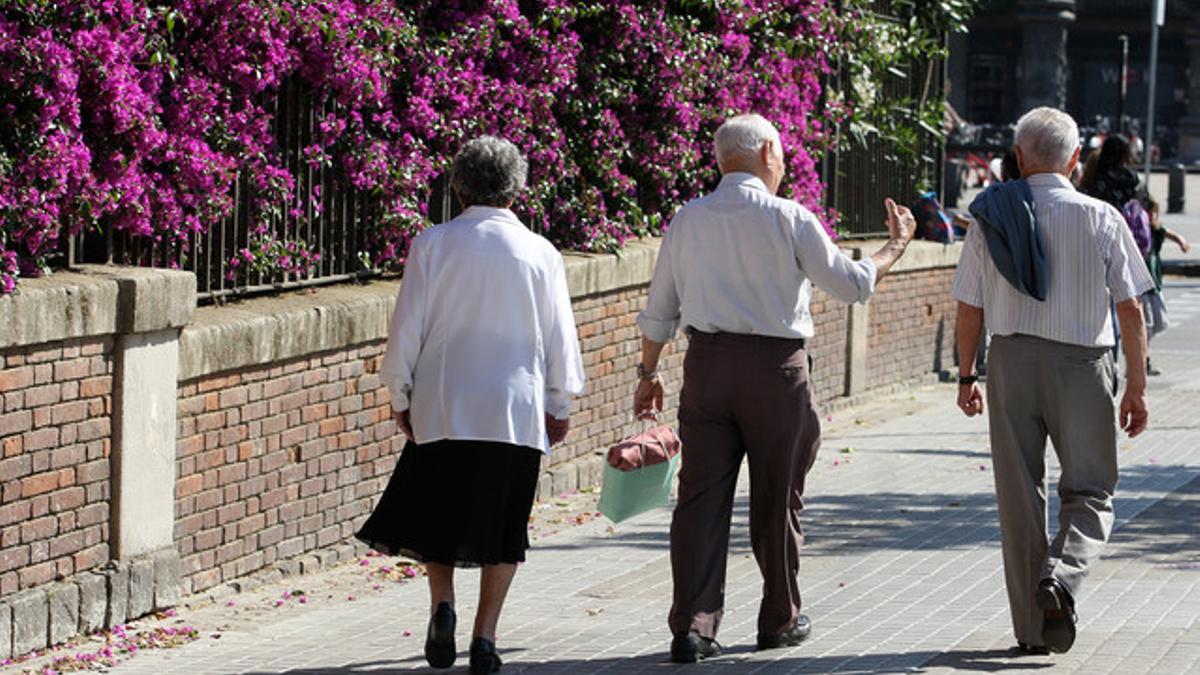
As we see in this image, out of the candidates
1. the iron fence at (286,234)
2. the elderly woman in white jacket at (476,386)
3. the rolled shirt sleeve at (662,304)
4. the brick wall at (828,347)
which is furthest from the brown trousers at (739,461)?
the brick wall at (828,347)

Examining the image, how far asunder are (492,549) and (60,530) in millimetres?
1538

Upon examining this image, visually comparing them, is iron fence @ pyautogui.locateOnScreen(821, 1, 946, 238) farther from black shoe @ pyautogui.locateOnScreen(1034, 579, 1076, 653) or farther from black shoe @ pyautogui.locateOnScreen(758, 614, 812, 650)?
black shoe @ pyautogui.locateOnScreen(1034, 579, 1076, 653)

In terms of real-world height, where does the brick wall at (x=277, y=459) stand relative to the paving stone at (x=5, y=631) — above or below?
above

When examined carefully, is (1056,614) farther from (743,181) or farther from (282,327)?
(282,327)

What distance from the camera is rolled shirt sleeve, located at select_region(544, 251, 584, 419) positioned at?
23.9 feet

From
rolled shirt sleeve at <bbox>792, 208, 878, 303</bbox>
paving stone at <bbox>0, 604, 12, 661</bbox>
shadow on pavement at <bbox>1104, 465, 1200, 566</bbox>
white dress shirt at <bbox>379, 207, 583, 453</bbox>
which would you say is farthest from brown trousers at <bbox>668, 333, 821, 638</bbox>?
shadow on pavement at <bbox>1104, 465, 1200, 566</bbox>

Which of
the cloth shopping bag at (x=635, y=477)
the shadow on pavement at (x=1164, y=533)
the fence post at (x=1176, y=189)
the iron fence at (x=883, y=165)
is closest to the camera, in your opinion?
the cloth shopping bag at (x=635, y=477)

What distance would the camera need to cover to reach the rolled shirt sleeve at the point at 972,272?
7754 millimetres

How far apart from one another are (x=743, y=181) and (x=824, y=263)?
0.39 m

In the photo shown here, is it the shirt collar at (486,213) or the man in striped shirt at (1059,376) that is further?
the man in striped shirt at (1059,376)

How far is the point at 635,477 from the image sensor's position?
25.8ft

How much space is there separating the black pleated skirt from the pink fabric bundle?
18.2 inches

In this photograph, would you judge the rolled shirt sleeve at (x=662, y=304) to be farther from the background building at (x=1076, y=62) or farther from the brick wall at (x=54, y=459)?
the background building at (x=1076, y=62)

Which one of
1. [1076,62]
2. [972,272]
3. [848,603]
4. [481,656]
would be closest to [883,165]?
[848,603]
